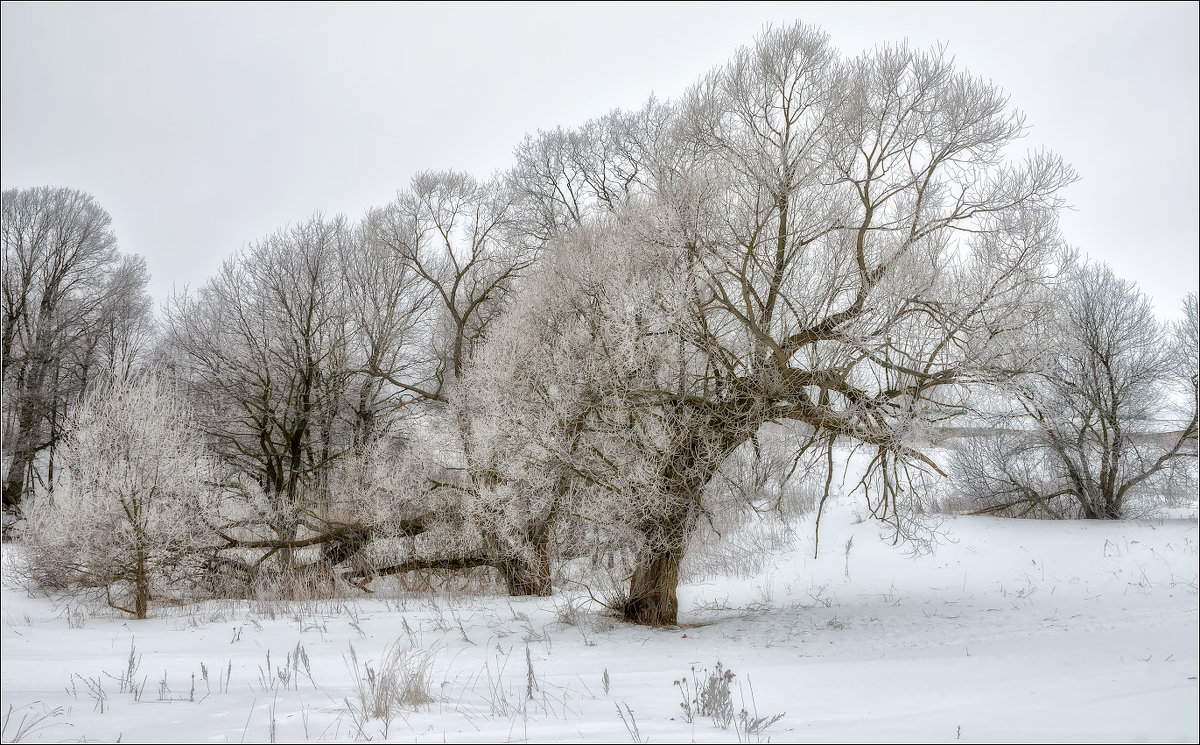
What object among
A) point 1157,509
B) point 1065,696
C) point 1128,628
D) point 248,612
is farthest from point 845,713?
point 1157,509

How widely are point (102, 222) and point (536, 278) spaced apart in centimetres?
2210

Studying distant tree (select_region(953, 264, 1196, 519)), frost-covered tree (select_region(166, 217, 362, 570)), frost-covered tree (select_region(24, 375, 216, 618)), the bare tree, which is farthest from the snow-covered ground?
the bare tree

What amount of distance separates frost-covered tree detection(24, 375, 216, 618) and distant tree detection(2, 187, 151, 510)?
12.1 meters

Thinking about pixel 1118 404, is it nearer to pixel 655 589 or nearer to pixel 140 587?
pixel 655 589

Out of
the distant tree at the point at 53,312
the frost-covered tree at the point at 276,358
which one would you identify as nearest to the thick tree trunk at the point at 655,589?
the frost-covered tree at the point at 276,358

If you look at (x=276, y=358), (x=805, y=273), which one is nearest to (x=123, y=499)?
(x=276, y=358)

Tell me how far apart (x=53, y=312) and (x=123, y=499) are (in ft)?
57.5

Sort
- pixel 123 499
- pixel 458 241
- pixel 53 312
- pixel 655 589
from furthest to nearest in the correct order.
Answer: pixel 53 312 → pixel 458 241 → pixel 123 499 → pixel 655 589

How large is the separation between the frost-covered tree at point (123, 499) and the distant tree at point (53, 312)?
1209 centimetres

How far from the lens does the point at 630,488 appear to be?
8320 mm

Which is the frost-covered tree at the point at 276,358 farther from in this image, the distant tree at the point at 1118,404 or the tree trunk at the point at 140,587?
the distant tree at the point at 1118,404

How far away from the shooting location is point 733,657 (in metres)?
7.29

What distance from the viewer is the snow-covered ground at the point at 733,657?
3777 mm

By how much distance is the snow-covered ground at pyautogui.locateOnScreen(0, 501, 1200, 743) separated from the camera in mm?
3777
